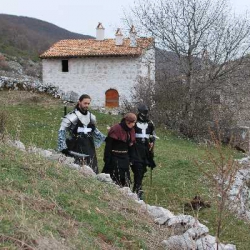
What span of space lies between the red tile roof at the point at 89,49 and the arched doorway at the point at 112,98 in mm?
2508

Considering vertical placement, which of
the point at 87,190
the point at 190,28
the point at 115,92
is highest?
the point at 190,28

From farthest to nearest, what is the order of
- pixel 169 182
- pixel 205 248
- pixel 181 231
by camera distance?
pixel 169 182
pixel 181 231
pixel 205 248

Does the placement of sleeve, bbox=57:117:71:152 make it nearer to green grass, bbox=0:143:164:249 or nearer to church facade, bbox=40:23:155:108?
green grass, bbox=0:143:164:249

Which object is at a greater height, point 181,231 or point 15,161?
point 15,161

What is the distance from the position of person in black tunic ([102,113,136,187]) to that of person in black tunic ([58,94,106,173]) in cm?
27

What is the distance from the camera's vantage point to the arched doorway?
3384 centimetres

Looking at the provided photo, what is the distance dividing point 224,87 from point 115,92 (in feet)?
38.2

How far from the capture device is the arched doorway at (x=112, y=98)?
1332 inches

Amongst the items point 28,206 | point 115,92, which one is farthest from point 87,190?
point 115,92

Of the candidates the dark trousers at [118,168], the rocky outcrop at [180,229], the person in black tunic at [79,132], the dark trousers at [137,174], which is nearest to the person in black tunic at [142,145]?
the dark trousers at [137,174]

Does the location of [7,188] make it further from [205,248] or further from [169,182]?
[169,182]

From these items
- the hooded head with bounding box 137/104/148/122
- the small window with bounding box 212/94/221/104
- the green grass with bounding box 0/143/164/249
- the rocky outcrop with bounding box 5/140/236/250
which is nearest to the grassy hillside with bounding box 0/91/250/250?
the green grass with bounding box 0/143/164/249

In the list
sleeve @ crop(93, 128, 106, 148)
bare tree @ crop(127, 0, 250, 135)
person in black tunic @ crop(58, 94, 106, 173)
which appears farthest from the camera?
bare tree @ crop(127, 0, 250, 135)

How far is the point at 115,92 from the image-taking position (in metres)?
33.8
